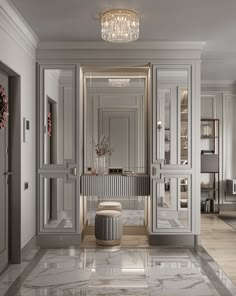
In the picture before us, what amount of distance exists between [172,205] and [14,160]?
2.23 m

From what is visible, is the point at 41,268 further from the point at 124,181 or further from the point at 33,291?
the point at 124,181

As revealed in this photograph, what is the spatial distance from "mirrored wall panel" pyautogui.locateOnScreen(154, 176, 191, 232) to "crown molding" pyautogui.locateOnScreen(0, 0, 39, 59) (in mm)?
2445

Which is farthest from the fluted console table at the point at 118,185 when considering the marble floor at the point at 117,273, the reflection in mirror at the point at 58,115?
the marble floor at the point at 117,273

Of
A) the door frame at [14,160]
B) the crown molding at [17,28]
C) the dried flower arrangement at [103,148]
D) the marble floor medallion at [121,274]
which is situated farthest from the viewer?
the dried flower arrangement at [103,148]

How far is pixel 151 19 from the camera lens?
13.4 feet

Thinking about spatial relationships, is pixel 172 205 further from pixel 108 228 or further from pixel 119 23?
pixel 119 23

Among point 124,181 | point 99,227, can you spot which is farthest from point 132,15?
point 99,227

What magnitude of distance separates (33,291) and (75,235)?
1650 millimetres

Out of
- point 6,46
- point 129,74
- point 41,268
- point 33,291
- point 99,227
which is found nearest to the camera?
point 33,291

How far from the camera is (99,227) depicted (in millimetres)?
5031

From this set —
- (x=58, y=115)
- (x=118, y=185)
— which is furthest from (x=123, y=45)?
(x=118, y=185)

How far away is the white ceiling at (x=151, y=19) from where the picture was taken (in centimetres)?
367

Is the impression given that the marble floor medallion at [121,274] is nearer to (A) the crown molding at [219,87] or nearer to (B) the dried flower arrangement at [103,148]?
(B) the dried flower arrangement at [103,148]

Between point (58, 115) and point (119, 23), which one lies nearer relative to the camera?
point (119, 23)
